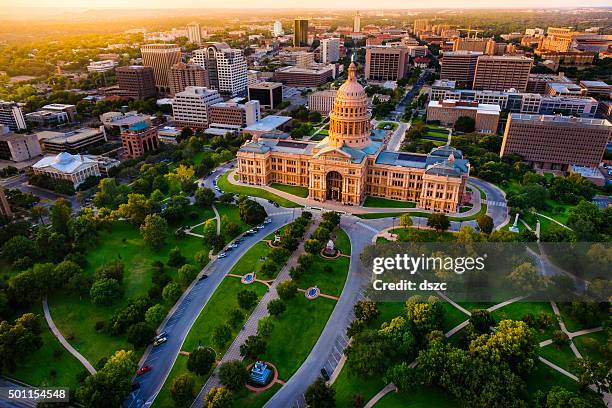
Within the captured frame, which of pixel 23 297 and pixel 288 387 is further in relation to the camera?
pixel 23 297

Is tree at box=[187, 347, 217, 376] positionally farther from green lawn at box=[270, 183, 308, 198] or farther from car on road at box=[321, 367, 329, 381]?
green lawn at box=[270, 183, 308, 198]

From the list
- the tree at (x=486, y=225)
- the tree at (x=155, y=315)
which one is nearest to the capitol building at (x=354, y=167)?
the tree at (x=486, y=225)

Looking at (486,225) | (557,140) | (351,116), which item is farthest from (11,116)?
(557,140)

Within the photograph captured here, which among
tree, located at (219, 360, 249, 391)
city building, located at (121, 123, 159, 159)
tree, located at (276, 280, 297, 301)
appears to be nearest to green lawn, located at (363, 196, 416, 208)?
tree, located at (276, 280, 297, 301)

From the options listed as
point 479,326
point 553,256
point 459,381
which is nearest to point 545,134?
point 553,256

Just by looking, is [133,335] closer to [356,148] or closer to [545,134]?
[356,148]

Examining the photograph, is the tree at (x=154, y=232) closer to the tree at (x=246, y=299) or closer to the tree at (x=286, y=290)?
the tree at (x=246, y=299)
